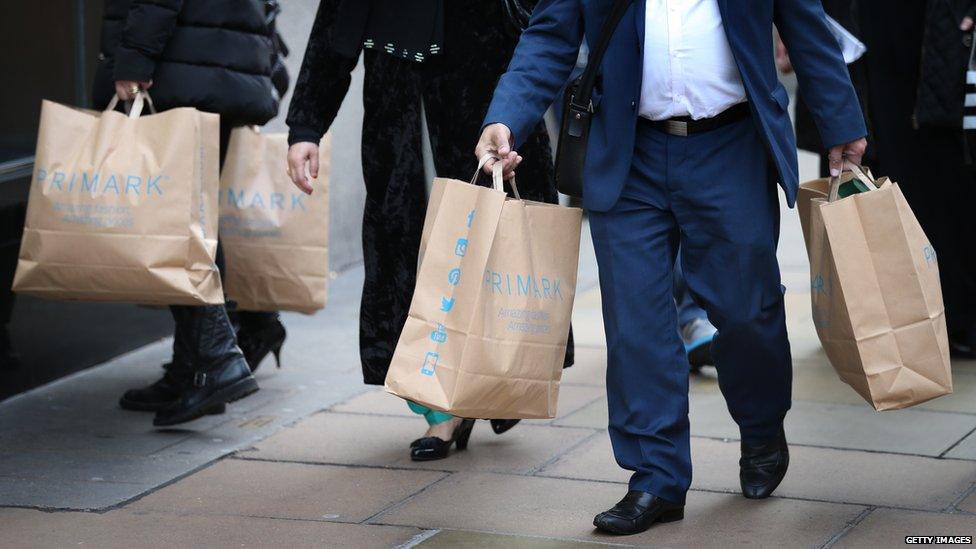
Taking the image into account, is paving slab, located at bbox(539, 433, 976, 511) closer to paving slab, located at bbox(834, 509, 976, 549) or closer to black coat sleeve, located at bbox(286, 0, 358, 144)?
paving slab, located at bbox(834, 509, 976, 549)

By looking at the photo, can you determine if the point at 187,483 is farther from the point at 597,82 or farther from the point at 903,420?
the point at 903,420

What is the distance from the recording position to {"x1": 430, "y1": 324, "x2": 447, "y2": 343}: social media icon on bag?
371 cm

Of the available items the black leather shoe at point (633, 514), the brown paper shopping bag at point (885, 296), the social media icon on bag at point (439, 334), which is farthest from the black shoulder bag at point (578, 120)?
the black leather shoe at point (633, 514)

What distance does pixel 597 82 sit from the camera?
12.7ft

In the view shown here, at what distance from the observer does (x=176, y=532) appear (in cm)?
400

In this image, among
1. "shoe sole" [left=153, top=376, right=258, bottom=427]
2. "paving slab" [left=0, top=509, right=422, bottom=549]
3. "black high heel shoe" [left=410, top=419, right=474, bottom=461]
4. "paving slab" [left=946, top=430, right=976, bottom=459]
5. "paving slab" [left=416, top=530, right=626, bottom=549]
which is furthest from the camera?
"shoe sole" [left=153, top=376, right=258, bottom=427]

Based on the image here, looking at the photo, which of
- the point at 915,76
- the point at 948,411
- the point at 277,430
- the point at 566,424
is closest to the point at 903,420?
the point at 948,411

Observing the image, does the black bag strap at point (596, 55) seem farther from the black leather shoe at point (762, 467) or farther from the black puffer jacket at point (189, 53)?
the black puffer jacket at point (189, 53)

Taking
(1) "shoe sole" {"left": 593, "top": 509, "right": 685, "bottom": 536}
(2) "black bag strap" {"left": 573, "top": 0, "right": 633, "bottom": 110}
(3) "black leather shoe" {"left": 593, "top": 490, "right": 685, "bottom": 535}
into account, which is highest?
(2) "black bag strap" {"left": 573, "top": 0, "right": 633, "bottom": 110}

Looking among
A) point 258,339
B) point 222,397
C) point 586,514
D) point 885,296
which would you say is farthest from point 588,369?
point 885,296

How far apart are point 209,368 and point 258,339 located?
797 millimetres

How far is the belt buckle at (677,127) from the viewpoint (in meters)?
3.82

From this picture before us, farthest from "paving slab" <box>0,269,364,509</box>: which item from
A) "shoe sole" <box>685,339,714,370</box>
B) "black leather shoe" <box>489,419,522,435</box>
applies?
"shoe sole" <box>685,339,714,370</box>

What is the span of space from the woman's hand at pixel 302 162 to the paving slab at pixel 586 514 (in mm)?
Result: 1039
